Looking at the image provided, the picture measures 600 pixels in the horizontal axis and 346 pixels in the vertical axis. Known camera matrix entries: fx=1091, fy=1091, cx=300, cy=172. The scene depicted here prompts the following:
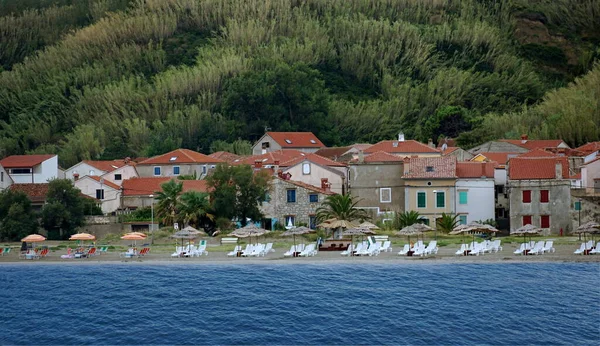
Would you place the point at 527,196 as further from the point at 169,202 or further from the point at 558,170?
the point at 169,202

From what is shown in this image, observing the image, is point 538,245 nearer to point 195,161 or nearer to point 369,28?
point 195,161

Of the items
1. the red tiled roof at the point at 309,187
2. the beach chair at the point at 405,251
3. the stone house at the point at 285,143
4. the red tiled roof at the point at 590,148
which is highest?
the stone house at the point at 285,143

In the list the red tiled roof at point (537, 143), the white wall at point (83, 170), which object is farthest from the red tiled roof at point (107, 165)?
the red tiled roof at point (537, 143)

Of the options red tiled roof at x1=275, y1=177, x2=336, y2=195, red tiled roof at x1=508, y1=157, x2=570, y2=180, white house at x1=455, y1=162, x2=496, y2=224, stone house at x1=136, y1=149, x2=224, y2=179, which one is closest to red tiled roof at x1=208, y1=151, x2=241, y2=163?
stone house at x1=136, y1=149, x2=224, y2=179

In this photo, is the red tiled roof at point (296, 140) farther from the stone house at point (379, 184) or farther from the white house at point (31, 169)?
the stone house at point (379, 184)

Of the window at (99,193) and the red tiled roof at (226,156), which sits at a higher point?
the red tiled roof at (226,156)

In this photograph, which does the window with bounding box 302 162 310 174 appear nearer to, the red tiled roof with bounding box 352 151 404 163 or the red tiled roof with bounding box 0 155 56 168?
the red tiled roof with bounding box 352 151 404 163
